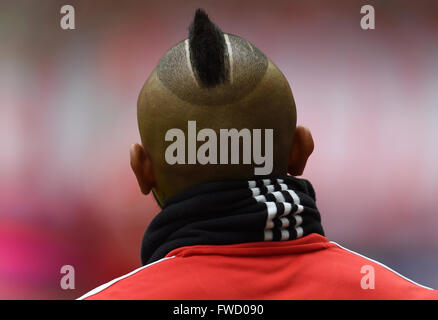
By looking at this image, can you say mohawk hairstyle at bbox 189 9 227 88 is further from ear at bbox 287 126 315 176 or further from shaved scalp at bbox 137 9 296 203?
ear at bbox 287 126 315 176

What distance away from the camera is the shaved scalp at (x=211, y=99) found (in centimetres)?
85

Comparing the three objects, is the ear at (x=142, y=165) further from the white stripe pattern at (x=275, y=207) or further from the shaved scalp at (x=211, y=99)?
the white stripe pattern at (x=275, y=207)

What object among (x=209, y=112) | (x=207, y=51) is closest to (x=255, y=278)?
(x=209, y=112)

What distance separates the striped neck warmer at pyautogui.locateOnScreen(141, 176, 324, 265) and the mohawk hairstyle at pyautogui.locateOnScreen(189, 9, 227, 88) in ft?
0.62

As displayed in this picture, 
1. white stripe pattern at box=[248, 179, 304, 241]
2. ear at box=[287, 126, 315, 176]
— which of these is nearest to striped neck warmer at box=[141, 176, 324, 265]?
white stripe pattern at box=[248, 179, 304, 241]

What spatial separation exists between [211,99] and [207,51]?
0.09m

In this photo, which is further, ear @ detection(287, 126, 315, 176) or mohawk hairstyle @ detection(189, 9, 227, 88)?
ear @ detection(287, 126, 315, 176)

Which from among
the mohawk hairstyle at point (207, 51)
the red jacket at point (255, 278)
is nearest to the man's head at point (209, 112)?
the mohawk hairstyle at point (207, 51)

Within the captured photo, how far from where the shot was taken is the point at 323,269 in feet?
2.69

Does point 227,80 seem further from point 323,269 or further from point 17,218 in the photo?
point 17,218

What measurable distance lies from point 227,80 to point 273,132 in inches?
5.1

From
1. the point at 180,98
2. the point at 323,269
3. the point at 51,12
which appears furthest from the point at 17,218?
the point at 323,269

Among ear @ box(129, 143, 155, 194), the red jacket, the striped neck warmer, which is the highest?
ear @ box(129, 143, 155, 194)

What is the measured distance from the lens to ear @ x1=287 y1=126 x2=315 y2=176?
972mm
